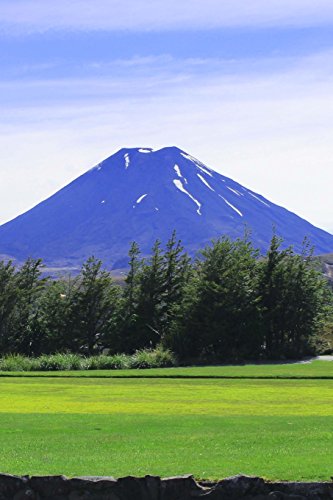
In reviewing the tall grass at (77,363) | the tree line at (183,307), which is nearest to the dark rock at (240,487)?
the tall grass at (77,363)

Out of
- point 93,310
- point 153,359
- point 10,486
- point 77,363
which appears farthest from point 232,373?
point 10,486

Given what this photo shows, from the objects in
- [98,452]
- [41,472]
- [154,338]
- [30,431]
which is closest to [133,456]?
[98,452]

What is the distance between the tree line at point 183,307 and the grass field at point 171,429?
64.7 feet

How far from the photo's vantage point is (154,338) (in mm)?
59156

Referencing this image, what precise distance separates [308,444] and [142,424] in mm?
5583

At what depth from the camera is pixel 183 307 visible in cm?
5719

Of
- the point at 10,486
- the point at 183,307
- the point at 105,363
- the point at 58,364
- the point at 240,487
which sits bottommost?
the point at 10,486

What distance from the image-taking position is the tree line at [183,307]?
5584 cm

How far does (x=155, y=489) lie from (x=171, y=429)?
28.7ft

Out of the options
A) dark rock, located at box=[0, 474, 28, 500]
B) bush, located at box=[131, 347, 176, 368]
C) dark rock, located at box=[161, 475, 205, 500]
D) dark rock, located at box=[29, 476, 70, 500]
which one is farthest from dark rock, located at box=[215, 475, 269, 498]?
bush, located at box=[131, 347, 176, 368]

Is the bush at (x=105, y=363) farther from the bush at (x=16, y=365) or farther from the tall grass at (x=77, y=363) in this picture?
the bush at (x=16, y=365)

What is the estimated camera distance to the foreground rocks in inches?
421

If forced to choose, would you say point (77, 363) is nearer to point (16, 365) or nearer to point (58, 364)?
point (58, 364)

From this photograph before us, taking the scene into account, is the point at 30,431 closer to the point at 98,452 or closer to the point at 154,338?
the point at 98,452
